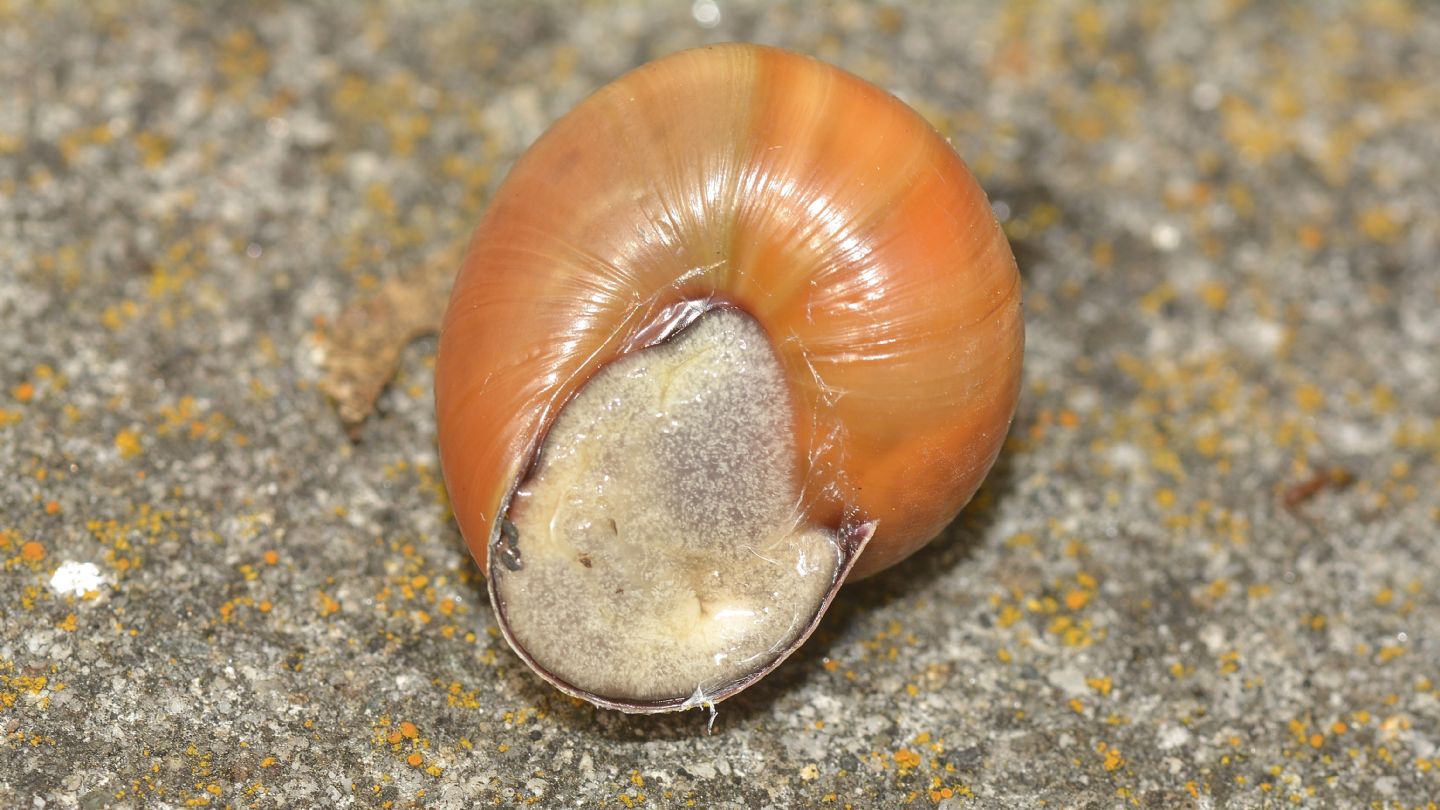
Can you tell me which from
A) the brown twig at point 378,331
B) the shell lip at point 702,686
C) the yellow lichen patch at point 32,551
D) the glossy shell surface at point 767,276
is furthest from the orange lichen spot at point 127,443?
the shell lip at point 702,686

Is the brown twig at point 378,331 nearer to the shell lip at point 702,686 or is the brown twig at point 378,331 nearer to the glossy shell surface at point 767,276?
the glossy shell surface at point 767,276

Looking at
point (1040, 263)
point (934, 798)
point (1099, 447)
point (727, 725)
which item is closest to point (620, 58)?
point (1040, 263)

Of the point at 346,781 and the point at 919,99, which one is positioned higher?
the point at 919,99

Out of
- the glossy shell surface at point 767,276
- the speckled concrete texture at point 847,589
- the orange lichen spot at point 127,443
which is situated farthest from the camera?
the orange lichen spot at point 127,443

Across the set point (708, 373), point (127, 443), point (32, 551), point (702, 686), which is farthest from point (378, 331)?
point (702, 686)

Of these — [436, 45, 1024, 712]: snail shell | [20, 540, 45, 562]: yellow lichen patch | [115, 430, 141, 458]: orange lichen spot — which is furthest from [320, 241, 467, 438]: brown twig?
[436, 45, 1024, 712]: snail shell

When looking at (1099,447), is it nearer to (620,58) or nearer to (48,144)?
(620,58)
